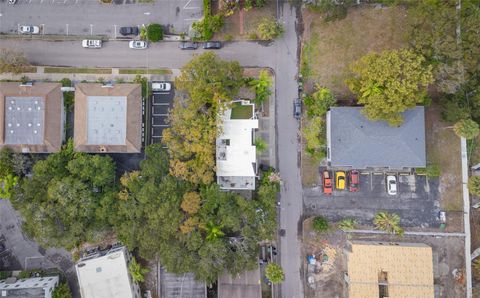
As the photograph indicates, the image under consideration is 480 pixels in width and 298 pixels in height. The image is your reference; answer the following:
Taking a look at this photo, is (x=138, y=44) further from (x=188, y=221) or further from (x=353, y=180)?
(x=353, y=180)

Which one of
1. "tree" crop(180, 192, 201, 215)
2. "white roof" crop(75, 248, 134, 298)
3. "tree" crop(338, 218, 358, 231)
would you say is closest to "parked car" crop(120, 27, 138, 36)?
"tree" crop(180, 192, 201, 215)

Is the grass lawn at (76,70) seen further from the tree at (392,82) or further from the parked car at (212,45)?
the tree at (392,82)

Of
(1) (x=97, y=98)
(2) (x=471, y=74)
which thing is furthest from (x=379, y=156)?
(1) (x=97, y=98)

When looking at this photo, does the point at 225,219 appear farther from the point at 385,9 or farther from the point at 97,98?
the point at 385,9

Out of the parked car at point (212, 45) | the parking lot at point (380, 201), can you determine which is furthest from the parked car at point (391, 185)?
the parked car at point (212, 45)

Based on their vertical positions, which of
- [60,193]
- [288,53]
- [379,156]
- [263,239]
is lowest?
[263,239]

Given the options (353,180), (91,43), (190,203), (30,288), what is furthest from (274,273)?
(91,43)
